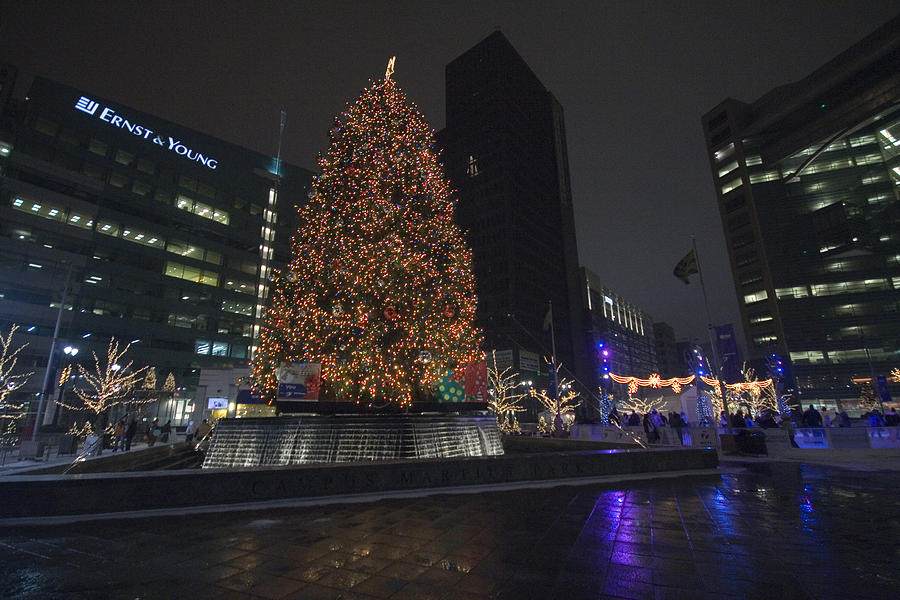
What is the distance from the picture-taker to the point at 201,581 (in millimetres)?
4172

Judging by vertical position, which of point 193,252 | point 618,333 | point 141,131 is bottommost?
point 193,252

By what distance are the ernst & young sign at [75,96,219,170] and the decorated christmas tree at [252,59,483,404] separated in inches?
2360

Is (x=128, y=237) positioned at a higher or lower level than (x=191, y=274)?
higher

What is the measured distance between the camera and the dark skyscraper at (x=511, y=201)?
95.4m

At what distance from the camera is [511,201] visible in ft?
329

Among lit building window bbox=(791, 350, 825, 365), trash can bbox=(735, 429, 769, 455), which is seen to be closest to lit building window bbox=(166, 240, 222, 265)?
trash can bbox=(735, 429, 769, 455)

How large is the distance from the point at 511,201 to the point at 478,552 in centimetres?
10043

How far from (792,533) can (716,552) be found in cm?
198

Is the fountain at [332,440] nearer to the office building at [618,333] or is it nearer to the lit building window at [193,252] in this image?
the lit building window at [193,252]

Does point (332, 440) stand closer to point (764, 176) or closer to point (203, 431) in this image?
point (203, 431)

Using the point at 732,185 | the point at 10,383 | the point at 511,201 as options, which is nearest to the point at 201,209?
the point at 10,383

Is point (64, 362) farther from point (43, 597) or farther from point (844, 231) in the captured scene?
point (844, 231)

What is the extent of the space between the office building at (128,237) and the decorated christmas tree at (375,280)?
109 ft

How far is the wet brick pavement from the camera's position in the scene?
4000 millimetres
